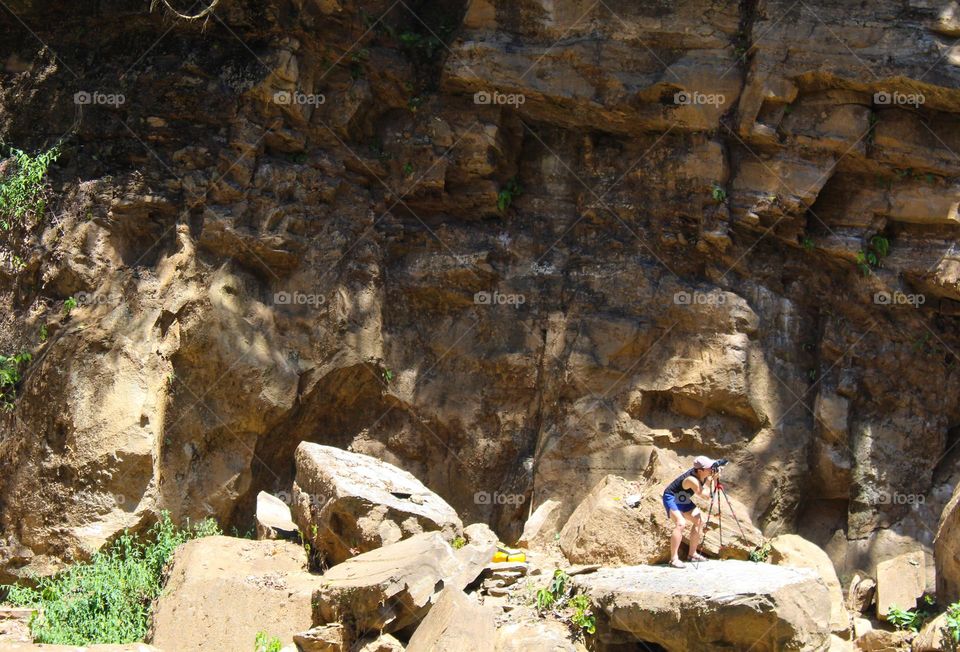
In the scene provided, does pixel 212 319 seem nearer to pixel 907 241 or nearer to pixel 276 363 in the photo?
pixel 276 363

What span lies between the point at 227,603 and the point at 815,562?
5.62 meters

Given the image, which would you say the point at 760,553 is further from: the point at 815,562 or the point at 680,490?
the point at 680,490

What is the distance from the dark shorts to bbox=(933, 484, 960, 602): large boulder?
2.13 metres

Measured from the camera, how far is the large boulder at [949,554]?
351 inches

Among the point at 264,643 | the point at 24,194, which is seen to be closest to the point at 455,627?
the point at 264,643

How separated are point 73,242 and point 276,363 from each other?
2667 mm

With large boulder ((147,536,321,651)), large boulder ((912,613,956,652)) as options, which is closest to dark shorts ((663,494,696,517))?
large boulder ((912,613,956,652))

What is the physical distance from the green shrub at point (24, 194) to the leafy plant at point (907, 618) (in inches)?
394

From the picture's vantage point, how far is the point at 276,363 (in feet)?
40.4

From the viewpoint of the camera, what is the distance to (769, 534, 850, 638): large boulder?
973 cm

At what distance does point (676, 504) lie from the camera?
9.25m

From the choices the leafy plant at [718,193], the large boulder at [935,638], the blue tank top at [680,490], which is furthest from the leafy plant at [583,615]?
the leafy plant at [718,193]

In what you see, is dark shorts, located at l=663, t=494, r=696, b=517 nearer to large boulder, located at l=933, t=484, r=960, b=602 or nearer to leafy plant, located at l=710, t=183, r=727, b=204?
large boulder, located at l=933, t=484, r=960, b=602

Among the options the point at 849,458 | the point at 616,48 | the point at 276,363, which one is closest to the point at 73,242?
the point at 276,363
